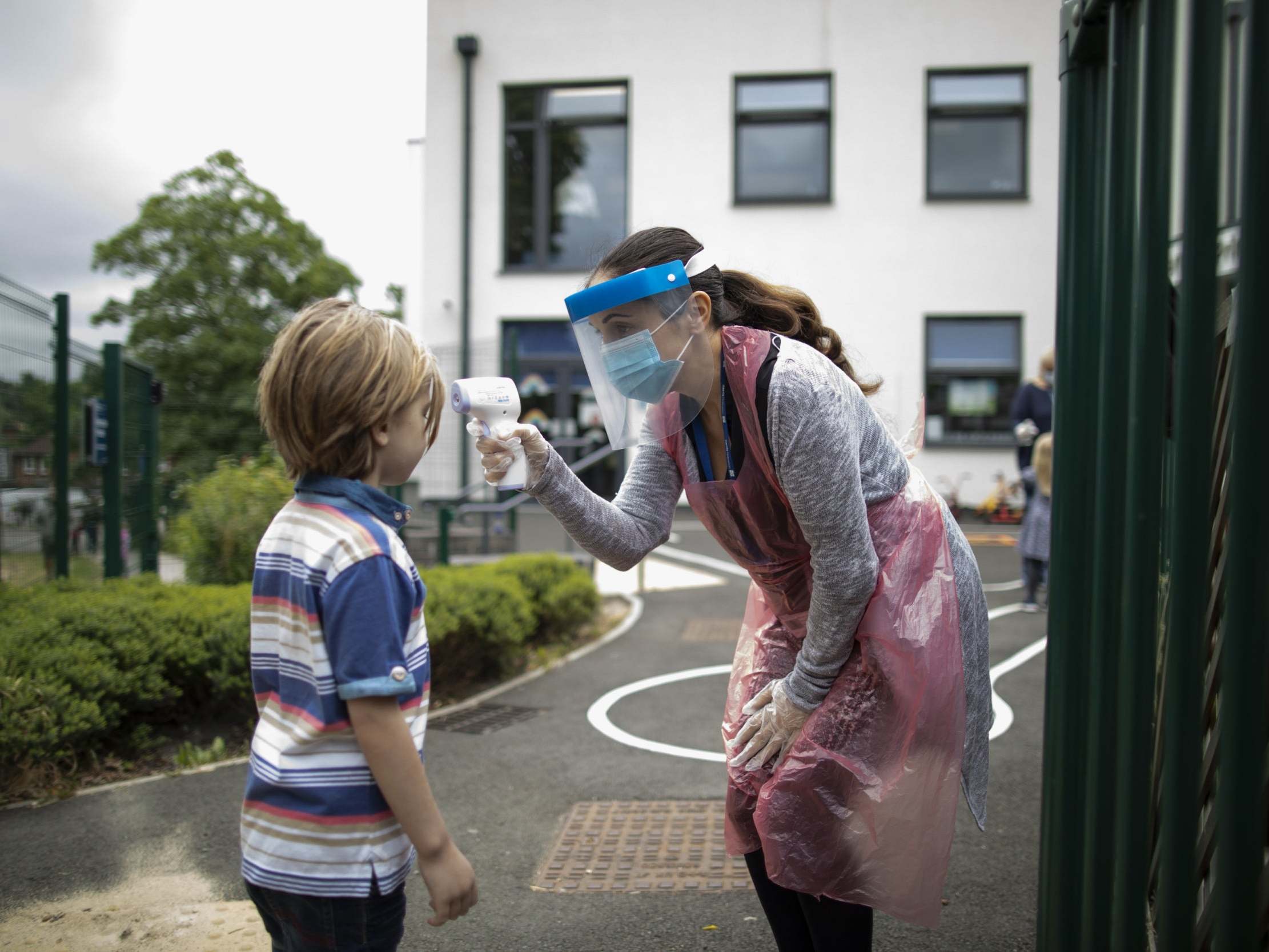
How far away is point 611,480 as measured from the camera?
15016mm

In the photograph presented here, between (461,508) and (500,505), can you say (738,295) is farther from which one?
(461,508)

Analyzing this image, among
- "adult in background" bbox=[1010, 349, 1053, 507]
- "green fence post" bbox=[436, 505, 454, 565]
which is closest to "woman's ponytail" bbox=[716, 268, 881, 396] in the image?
"green fence post" bbox=[436, 505, 454, 565]

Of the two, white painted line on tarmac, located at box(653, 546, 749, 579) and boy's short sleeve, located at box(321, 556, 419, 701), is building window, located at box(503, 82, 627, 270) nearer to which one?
white painted line on tarmac, located at box(653, 546, 749, 579)

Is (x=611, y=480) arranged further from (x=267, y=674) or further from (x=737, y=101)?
(x=267, y=674)

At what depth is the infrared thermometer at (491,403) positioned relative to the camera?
2037 millimetres

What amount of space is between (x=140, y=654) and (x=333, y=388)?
3.24 meters

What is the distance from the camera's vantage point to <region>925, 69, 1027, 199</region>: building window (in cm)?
1585

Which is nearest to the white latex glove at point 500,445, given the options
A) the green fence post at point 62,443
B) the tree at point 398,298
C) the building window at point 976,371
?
the green fence post at point 62,443

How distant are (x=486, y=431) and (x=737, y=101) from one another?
15161 millimetres

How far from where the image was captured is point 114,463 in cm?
687

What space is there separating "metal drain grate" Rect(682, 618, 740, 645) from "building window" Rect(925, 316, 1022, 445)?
30.1ft

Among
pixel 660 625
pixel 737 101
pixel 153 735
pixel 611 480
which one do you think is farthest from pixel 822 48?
pixel 153 735

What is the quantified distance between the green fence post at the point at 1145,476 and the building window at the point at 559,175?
1483 centimetres

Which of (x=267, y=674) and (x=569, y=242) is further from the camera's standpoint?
(x=569, y=242)
